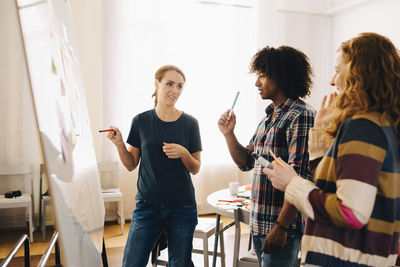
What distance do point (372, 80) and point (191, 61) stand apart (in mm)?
3842

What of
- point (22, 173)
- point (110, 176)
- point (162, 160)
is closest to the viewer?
point (162, 160)

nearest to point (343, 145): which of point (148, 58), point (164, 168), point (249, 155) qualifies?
point (249, 155)

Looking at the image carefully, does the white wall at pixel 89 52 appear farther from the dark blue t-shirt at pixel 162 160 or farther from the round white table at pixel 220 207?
the dark blue t-shirt at pixel 162 160

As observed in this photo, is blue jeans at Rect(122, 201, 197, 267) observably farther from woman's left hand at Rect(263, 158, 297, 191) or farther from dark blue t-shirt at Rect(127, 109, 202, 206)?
woman's left hand at Rect(263, 158, 297, 191)

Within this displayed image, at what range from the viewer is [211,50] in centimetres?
473

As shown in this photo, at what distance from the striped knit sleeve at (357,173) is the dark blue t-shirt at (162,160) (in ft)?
3.24

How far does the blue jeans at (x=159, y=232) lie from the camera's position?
1.74m

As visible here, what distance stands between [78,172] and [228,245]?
2.85 metres

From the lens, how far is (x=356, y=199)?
83cm

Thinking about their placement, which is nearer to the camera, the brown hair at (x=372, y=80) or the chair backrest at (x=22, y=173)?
the brown hair at (x=372, y=80)

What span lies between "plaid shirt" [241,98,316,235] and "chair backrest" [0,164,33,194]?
3305 millimetres

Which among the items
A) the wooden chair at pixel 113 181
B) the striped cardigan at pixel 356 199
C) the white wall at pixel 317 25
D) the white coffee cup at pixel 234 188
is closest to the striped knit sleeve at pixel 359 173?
the striped cardigan at pixel 356 199

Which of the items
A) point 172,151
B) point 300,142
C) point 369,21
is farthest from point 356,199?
point 369,21

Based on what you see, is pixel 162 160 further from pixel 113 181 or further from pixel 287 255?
pixel 113 181
